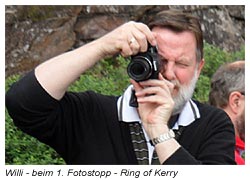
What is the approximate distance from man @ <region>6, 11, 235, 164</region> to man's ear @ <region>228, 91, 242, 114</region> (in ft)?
2.31

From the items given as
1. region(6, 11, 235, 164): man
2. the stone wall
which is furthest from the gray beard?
the stone wall

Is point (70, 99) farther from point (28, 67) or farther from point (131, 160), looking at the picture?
point (28, 67)

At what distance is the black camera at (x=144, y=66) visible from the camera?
2645 mm

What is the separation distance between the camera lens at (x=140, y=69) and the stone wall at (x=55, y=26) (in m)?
2.73

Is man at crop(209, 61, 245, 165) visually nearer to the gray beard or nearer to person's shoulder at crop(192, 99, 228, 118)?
person's shoulder at crop(192, 99, 228, 118)

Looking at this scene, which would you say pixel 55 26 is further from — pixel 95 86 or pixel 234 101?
pixel 234 101

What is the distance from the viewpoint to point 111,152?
2.75 metres

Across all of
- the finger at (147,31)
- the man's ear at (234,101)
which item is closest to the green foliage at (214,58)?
the man's ear at (234,101)

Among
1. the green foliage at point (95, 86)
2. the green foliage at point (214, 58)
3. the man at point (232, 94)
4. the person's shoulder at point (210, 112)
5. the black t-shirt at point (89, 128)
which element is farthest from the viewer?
the green foliage at point (214, 58)

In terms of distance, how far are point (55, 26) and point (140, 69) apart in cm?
294

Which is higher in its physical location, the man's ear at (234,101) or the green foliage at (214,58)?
the man's ear at (234,101)

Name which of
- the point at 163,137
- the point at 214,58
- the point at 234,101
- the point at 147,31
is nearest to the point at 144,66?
the point at 147,31

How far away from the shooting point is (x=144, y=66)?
265 cm

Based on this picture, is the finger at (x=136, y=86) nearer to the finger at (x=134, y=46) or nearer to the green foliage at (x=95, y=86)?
the finger at (x=134, y=46)
